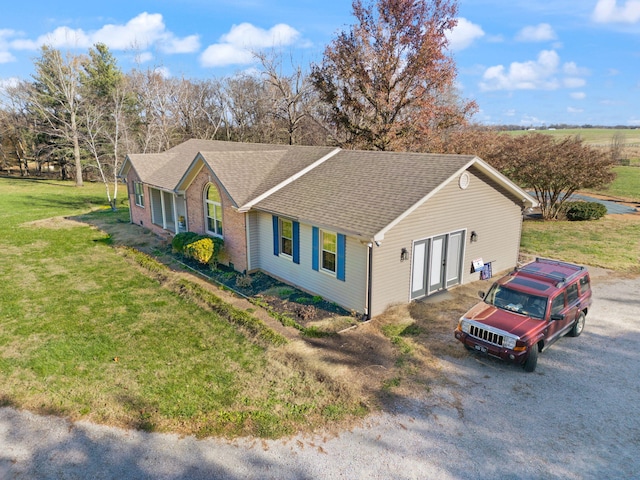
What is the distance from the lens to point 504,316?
10336mm

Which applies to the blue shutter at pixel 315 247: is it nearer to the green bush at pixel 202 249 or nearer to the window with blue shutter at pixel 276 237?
the window with blue shutter at pixel 276 237

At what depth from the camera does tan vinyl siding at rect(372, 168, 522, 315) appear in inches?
510

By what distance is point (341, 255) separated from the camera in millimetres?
13320

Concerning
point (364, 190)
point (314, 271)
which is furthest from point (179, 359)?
point (364, 190)

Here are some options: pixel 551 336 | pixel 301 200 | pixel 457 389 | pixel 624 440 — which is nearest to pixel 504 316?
pixel 551 336

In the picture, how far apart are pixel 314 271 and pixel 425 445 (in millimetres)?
7650

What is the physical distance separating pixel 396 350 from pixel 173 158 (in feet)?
69.6

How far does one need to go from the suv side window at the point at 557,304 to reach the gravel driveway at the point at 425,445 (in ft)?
5.53

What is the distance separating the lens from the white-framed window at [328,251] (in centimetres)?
1385

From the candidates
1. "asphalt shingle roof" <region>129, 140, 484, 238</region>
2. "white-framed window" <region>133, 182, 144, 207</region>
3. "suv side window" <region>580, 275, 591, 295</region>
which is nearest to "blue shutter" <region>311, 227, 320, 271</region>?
"asphalt shingle roof" <region>129, 140, 484, 238</region>

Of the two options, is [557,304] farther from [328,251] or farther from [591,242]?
[591,242]

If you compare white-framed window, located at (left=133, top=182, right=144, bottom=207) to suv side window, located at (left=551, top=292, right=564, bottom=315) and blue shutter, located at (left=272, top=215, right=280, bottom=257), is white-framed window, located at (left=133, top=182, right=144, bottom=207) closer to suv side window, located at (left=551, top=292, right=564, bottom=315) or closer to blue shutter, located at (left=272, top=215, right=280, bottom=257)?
blue shutter, located at (left=272, top=215, right=280, bottom=257)

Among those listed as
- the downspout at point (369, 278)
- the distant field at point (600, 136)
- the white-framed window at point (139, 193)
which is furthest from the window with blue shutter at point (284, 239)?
the distant field at point (600, 136)

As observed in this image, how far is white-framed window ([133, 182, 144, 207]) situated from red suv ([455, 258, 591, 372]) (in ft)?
71.7
